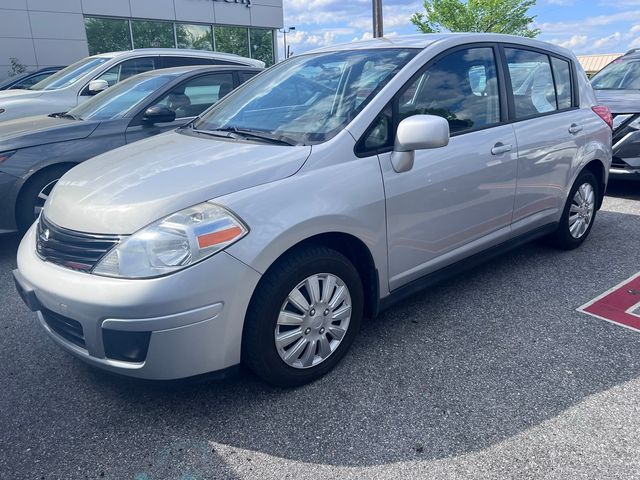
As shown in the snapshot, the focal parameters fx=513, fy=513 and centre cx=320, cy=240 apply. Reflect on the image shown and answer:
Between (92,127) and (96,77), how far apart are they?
258cm

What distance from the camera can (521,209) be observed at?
12.1 ft

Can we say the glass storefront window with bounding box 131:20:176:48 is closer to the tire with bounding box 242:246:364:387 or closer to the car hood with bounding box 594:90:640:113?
the car hood with bounding box 594:90:640:113

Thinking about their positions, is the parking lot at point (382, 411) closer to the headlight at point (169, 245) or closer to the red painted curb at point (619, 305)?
the red painted curb at point (619, 305)

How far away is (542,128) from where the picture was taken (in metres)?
3.70

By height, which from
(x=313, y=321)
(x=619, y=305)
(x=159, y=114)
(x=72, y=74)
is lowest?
(x=619, y=305)

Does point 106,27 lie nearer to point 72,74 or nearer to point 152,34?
point 152,34

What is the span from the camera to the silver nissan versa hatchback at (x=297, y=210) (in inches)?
85.1

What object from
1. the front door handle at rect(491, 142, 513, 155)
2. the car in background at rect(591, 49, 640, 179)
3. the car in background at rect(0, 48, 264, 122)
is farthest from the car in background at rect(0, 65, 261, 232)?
the car in background at rect(591, 49, 640, 179)

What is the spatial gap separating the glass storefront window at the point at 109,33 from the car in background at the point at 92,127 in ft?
47.7

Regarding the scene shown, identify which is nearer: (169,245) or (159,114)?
(169,245)

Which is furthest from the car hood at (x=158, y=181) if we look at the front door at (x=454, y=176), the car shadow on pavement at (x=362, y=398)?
the car shadow on pavement at (x=362, y=398)

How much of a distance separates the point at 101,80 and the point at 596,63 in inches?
1571

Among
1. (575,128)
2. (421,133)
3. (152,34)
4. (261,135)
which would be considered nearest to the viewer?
(421,133)

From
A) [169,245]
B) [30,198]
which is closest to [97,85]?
[30,198]
